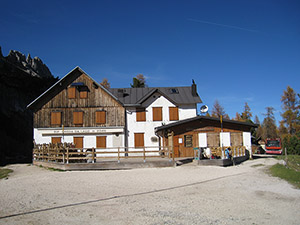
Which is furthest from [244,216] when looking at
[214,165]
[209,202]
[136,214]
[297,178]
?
[214,165]

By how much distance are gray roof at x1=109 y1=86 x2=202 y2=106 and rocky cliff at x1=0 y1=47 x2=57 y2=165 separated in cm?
1313

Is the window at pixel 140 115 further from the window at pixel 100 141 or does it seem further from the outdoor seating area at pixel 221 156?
the outdoor seating area at pixel 221 156

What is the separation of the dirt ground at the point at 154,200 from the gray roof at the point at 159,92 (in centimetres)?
1466

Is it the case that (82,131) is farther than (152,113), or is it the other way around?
(152,113)

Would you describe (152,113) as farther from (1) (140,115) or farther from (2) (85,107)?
(2) (85,107)

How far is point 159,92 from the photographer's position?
90.3 feet

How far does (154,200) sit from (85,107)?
64.9ft

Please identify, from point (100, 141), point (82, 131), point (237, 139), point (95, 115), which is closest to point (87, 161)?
point (100, 141)

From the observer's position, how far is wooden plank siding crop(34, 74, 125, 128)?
1049 inches

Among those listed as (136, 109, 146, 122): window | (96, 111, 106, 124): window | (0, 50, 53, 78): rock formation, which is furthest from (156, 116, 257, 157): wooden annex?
(0, 50, 53, 78): rock formation

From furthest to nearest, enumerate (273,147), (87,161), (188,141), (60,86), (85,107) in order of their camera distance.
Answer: (273,147), (60,86), (85,107), (188,141), (87,161)

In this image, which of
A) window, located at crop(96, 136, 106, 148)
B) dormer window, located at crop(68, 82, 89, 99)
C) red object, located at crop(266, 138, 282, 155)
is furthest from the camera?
red object, located at crop(266, 138, 282, 155)

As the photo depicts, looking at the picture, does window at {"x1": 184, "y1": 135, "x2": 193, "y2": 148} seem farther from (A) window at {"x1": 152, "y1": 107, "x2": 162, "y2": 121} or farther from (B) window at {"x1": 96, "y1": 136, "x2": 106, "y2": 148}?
(B) window at {"x1": 96, "y1": 136, "x2": 106, "y2": 148}

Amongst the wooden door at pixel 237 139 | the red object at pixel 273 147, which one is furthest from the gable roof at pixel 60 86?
the red object at pixel 273 147
